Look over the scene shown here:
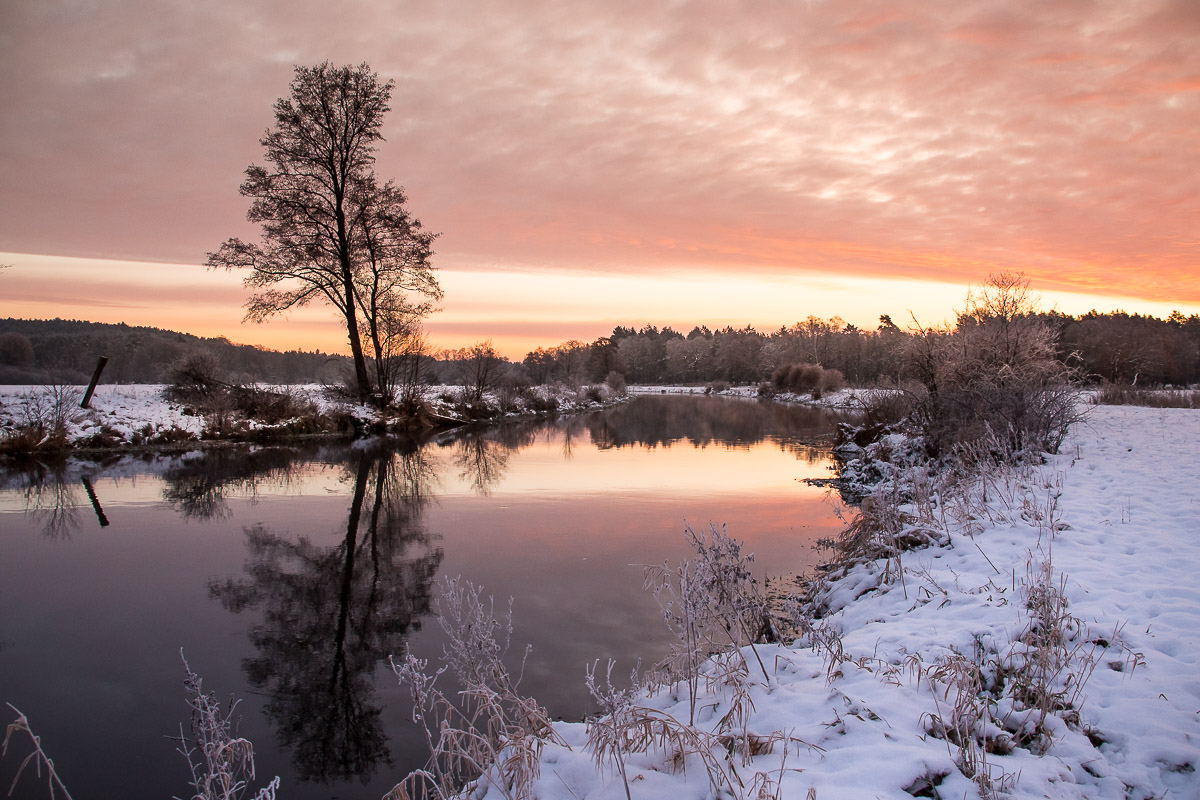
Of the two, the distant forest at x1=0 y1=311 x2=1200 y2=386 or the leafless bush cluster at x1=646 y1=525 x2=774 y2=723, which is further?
the distant forest at x1=0 y1=311 x2=1200 y2=386

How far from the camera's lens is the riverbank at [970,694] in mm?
2852

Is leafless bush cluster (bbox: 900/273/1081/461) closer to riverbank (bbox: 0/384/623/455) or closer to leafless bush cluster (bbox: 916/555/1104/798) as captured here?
leafless bush cluster (bbox: 916/555/1104/798)

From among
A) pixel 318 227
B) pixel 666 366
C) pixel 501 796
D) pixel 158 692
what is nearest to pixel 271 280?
pixel 318 227

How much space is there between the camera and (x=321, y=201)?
786 inches

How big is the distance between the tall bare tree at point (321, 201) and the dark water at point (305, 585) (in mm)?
7585

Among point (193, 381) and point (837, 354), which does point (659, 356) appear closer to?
point (837, 354)

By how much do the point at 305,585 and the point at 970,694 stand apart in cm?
580

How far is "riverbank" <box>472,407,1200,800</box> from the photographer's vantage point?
2852 millimetres

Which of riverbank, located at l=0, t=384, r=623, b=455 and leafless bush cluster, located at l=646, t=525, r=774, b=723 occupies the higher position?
riverbank, located at l=0, t=384, r=623, b=455

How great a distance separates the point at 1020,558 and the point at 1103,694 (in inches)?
96.7

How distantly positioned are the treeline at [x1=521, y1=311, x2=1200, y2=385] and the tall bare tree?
16.8 metres

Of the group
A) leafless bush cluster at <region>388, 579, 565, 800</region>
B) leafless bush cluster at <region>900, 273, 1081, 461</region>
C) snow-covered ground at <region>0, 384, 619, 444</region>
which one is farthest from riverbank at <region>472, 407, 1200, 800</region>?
snow-covered ground at <region>0, 384, 619, 444</region>

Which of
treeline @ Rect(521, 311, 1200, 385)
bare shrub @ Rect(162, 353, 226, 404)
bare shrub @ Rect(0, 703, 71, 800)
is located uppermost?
treeline @ Rect(521, 311, 1200, 385)

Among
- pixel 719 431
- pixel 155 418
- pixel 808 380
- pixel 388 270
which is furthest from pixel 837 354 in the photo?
pixel 155 418
